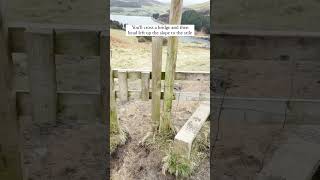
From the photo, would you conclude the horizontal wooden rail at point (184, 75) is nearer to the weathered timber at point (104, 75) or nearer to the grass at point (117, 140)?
the grass at point (117, 140)

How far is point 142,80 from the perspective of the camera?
2.77 m

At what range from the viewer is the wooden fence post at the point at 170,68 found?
7.69 feet

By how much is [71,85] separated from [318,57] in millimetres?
638

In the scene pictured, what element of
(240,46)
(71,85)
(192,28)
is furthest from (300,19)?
(192,28)

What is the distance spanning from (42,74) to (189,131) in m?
1.88

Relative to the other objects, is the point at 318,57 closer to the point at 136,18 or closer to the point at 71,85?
the point at 71,85

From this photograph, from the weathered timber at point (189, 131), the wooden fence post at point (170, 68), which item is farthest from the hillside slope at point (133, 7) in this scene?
the weathered timber at point (189, 131)

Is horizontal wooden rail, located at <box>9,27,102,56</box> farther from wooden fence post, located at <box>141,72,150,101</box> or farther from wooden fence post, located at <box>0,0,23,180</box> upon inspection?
wooden fence post, located at <box>141,72,150,101</box>

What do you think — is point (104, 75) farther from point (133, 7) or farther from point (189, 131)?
point (189, 131)

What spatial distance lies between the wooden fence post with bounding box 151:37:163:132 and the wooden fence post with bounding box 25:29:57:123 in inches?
60.2

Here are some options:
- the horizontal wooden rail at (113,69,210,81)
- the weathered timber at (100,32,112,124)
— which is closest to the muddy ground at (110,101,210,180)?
the horizontal wooden rail at (113,69,210,81)

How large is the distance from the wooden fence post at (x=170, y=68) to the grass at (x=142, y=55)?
0.16m

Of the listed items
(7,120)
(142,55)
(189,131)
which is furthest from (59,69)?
(142,55)

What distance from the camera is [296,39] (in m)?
0.91
